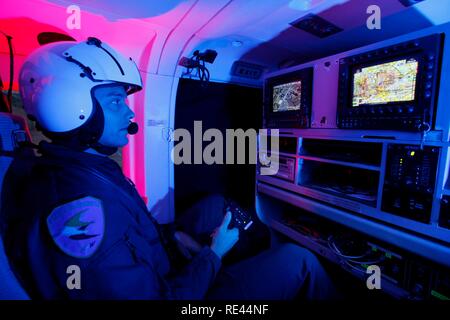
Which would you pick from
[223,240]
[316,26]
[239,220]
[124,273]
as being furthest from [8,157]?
[316,26]

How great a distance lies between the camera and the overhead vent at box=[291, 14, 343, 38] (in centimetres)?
151

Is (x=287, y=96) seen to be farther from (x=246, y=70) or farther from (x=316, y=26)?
(x=246, y=70)

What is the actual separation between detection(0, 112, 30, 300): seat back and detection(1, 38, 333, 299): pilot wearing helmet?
0.12 ft

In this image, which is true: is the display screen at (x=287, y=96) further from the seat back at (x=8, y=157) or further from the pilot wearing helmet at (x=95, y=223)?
the seat back at (x=8, y=157)

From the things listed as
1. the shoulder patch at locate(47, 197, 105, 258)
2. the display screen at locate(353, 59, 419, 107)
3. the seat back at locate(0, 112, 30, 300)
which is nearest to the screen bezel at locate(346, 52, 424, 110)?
the display screen at locate(353, 59, 419, 107)

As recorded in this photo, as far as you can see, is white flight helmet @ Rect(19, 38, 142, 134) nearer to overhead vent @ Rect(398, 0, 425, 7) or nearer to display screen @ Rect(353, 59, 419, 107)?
display screen @ Rect(353, 59, 419, 107)

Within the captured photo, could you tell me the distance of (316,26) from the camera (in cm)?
161

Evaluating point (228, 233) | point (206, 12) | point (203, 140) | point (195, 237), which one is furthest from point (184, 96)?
point (228, 233)

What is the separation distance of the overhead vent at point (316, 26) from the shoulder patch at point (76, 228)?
65.0 inches

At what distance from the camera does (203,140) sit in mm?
2432

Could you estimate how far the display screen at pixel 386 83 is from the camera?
1108 mm

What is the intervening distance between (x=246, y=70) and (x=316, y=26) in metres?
0.90

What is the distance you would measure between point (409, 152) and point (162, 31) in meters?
1.74

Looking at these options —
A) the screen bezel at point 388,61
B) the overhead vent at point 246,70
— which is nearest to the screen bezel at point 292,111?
the screen bezel at point 388,61
